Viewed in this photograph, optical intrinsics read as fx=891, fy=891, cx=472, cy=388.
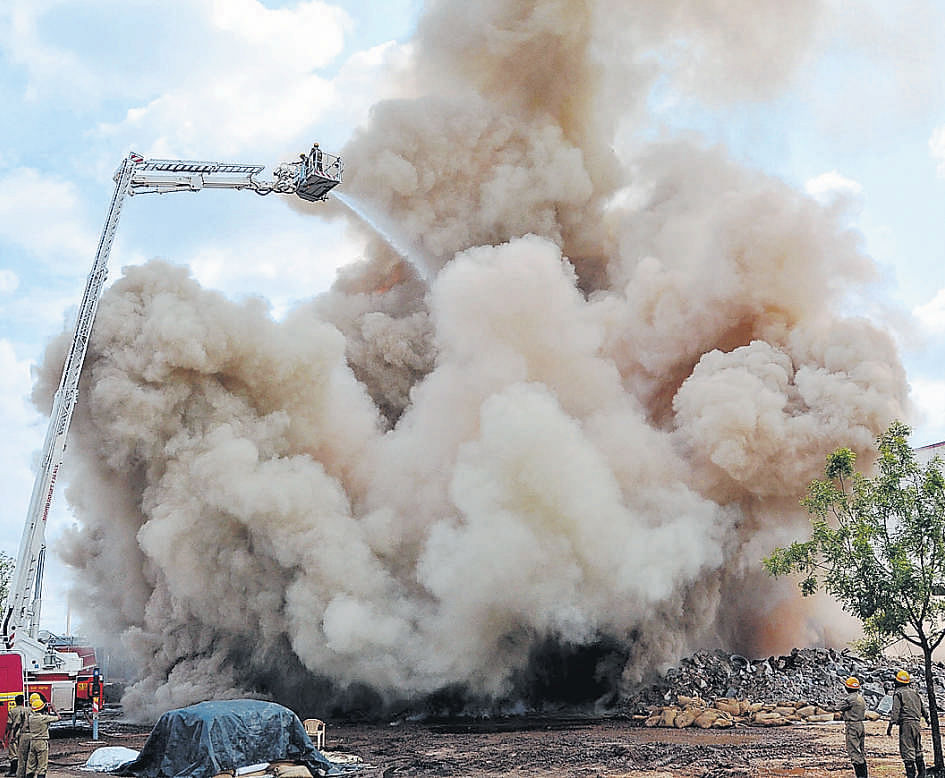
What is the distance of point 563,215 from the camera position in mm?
39188

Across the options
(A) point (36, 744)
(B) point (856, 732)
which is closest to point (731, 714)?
A: (B) point (856, 732)

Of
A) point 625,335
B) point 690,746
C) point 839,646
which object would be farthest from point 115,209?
point 839,646

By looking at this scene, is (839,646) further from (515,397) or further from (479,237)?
(479,237)

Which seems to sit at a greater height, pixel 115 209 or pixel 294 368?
pixel 115 209

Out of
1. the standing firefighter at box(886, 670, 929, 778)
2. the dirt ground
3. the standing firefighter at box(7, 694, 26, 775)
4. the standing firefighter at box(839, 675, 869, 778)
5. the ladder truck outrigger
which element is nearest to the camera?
the standing firefighter at box(886, 670, 929, 778)

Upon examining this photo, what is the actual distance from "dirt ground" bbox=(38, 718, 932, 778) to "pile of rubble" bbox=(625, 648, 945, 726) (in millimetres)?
2237

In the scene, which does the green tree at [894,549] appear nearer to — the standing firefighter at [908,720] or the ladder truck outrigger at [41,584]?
the standing firefighter at [908,720]

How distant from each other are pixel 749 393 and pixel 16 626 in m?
22.7

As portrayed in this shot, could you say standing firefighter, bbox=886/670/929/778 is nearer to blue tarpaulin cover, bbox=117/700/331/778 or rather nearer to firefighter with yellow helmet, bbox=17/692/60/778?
blue tarpaulin cover, bbox=117/700/331/778

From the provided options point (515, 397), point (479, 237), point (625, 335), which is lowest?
point (515, 397)

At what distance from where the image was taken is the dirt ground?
722 inches

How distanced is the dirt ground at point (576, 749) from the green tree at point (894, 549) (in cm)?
312

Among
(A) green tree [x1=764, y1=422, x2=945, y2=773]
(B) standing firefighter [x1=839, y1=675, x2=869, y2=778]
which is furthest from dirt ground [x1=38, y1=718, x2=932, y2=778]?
(A) green tree [x1=764, y1=422, x2=945, y2=773]

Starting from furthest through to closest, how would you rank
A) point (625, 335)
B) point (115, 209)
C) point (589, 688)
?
point (625, 335) → point (589, 688) → point (115, 209)
